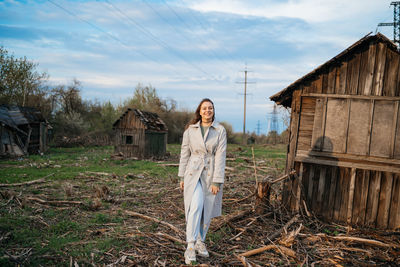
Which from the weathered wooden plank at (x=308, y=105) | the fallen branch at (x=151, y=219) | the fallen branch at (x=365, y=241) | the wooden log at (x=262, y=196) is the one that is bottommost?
the fallen branch at (x=151, y=219)

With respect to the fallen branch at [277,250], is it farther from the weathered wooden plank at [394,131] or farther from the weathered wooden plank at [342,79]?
the weathered wooden plank at [342,79]

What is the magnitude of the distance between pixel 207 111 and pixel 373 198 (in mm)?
4848

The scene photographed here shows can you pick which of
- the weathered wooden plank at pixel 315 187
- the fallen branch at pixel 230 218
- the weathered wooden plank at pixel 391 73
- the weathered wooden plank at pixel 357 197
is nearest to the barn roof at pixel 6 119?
the fallen branch at pixel 230 218

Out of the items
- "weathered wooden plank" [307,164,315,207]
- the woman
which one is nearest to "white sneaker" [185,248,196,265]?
the woman

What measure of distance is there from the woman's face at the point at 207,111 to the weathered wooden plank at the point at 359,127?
160 inches

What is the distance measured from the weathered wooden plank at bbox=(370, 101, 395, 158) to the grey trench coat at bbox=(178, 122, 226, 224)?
4270mm

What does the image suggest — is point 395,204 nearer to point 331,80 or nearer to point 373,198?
point 373,198

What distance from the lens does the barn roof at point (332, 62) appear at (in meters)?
6.96

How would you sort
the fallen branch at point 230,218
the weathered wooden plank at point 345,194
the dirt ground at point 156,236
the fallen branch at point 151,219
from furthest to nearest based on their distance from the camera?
1. the weathered wooden plank at point 345,194
2. the fallen branch at point 230,218
3. the fallen branch at point 151,219
4. the dirt ground at point 156,236

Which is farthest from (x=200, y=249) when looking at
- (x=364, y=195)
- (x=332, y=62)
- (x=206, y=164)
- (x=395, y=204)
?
(x=332, y=62)

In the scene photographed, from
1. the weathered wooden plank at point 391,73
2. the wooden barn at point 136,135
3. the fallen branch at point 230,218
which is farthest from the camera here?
the wooden barn at point 136,135

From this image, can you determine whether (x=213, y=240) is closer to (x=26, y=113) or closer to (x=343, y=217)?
(x=343, y=217)

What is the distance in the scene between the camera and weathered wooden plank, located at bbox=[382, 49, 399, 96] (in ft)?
22.8

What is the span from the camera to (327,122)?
294 inches
